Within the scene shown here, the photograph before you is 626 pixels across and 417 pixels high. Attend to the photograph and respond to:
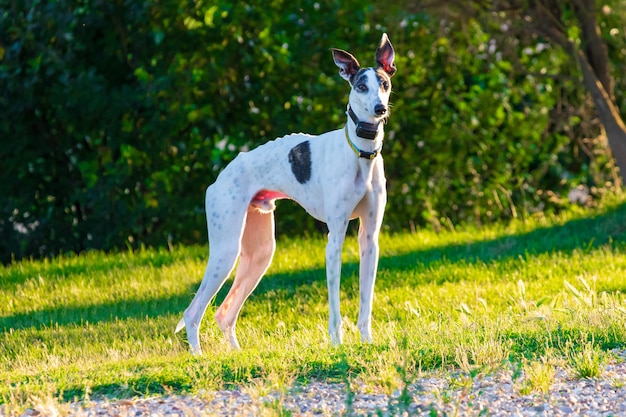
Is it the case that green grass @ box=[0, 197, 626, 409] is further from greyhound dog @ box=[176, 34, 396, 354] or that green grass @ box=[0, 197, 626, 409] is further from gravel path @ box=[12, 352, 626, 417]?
greyhound dog @ box=[176, 34, 396, 354]

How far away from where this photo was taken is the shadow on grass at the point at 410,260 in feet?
29.1

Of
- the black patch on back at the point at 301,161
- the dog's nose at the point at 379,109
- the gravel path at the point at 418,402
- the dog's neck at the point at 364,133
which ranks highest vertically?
the dog's nose at the point at 379,109

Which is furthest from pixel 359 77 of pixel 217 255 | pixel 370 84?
pixel 217 255

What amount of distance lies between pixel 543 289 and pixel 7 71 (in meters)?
5.79

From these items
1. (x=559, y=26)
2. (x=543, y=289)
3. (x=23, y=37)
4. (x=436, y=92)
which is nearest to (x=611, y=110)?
(x=559, y=26)

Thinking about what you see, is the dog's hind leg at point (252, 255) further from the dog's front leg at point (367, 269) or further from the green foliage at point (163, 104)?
the green foliage at point (163, 104)

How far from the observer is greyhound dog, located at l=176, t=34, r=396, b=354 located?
6.54m

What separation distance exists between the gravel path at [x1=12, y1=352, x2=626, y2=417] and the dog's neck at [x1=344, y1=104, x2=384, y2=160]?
5.19ft

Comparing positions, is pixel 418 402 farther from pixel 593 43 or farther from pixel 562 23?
pixel 593 43

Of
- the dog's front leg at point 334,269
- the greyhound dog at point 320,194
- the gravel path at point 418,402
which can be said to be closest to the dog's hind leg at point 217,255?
the greyhound dog at point 320,194

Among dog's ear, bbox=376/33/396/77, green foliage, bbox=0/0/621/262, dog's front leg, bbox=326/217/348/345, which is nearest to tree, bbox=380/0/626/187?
green foliage, bbox=0/0/621/262

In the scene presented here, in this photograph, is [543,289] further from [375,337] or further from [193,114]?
[193,114]

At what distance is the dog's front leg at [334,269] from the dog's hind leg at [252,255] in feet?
2.64

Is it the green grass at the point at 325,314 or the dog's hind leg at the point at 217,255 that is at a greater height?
the dog's hind leg at the point at 217,255
